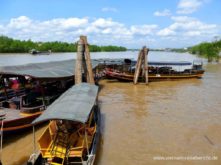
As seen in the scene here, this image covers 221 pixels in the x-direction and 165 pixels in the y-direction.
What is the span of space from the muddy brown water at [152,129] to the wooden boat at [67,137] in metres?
1.11

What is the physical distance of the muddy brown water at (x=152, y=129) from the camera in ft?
30.0

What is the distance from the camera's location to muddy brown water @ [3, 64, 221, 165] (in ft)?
30.0

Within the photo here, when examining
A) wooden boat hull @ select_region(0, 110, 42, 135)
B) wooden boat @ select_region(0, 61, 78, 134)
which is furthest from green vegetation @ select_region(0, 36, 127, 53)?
wooden boat hull @ select_region(0, 110, 42, 135)

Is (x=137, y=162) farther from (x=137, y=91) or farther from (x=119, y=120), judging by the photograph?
(x=137, y=91)

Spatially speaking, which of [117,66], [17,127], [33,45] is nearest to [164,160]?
[17,127]

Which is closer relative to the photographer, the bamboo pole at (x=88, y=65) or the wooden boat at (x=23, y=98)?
the wooden boat at (x=23, y=98)

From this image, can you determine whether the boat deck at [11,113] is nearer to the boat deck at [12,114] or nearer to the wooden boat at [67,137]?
the boat deck at [12,114]

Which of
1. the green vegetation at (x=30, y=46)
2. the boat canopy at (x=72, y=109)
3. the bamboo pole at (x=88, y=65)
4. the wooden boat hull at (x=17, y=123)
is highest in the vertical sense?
the green vegetation at (x=30, y=46)

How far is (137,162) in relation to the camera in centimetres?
880

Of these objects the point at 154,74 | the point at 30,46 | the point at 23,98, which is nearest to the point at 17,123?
the point at 23,98

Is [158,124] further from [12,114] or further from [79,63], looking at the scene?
[12,114]

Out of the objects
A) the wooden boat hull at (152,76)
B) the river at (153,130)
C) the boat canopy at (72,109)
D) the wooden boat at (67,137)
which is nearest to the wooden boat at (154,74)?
the wooden boat hull at (152,76)

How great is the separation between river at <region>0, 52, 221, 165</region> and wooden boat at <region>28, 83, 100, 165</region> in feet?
3.69

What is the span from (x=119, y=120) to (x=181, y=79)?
16.1 m
